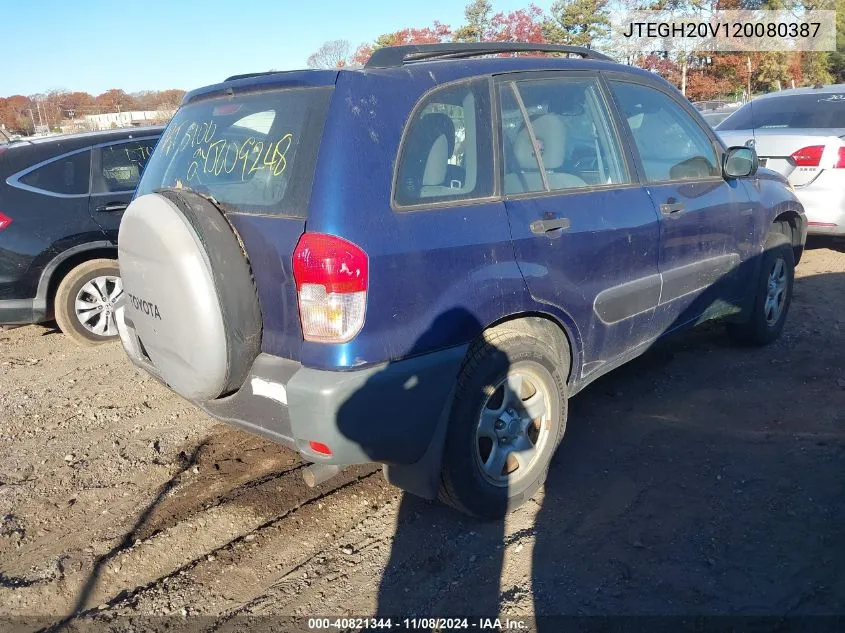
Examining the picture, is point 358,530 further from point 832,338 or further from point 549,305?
point 832,338

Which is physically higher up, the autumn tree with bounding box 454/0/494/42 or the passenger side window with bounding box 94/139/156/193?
the autumn tree with bounding box 454/0/494/42

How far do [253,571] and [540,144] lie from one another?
2226 millimetres

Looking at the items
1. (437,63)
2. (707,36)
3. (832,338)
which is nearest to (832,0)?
(707,36)

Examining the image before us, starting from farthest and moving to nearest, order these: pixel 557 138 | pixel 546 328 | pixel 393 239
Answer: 1. pixel 557 138
2. pixel 546 328
3. pixel 393 239

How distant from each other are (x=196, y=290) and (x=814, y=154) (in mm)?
6402

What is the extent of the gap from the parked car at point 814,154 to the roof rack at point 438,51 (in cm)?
383

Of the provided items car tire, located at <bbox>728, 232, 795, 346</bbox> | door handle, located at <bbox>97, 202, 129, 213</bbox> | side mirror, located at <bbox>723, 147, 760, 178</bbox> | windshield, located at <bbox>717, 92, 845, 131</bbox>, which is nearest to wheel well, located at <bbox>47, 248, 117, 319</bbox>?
door handle, located at <bbox>97, 202, 129, 213</bbox>

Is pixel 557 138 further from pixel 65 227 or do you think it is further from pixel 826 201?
pixel 826 201

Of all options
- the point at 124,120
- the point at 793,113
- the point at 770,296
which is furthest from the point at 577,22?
the point at 770,296

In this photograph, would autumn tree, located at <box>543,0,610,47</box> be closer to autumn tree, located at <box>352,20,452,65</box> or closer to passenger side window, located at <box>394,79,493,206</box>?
autumn tree, located at <box>352,20,452,65</box>

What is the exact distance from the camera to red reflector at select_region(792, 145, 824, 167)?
6.86 m

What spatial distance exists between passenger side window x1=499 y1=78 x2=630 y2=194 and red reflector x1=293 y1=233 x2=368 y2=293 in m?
0.87

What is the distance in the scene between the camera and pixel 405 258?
2625 millimetres

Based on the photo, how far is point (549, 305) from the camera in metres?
3.16
